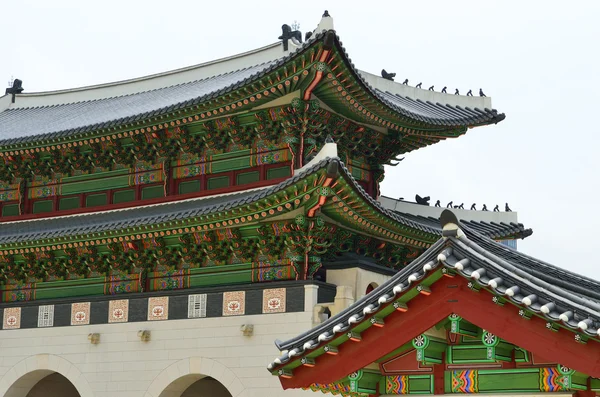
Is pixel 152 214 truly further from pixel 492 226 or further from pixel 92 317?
pixel 492 226

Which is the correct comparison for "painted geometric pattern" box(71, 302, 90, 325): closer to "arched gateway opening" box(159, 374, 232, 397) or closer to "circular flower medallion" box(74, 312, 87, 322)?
"circular flower medallion" box(74, 312, 87, 322)

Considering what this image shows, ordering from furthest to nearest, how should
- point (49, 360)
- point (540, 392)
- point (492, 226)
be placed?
point (492, 226)
point (49, 360)
point (540, 392)

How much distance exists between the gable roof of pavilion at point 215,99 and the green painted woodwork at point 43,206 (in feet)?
5.95

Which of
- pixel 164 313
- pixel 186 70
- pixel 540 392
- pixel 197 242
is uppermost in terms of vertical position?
pixel 186 70

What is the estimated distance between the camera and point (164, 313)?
21.8 metres

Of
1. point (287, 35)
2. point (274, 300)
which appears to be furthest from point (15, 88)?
point (274, 300)

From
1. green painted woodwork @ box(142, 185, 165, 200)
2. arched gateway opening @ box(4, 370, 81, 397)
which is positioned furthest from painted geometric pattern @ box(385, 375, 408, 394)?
arched gateway opening @ box(4, 370, 81, 397)

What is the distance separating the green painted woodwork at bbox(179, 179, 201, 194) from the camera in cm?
2288

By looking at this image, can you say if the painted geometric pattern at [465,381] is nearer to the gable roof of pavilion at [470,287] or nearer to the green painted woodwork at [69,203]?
the gable roof of pavilion at [470,287]

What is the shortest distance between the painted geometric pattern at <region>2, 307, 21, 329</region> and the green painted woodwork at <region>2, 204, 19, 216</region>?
9.25 ft

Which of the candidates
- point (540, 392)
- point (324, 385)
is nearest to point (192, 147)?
point (324, 385)

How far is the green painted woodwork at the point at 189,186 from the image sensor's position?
22875 millimetres

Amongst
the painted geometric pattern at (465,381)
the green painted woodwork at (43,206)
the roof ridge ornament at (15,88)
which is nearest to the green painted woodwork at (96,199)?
the green painted woodwork at (43,206)

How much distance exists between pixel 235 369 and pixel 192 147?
5532 millimetres
